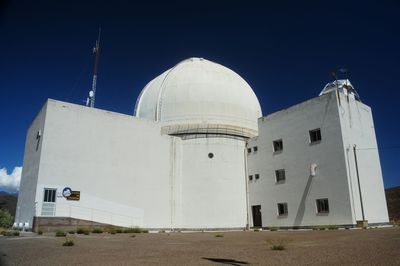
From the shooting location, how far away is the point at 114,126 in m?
23.5

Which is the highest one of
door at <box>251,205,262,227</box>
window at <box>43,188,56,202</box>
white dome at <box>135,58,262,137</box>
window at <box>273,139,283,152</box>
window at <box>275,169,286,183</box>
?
white dome at <box>135,58,262,137</box>

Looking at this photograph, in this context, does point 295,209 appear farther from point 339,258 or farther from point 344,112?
point 339,258

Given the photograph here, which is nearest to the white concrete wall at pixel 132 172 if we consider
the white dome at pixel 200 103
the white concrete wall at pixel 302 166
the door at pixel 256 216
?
the door at pixel 256 216

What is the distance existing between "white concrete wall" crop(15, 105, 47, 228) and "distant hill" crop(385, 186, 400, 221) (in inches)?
1417

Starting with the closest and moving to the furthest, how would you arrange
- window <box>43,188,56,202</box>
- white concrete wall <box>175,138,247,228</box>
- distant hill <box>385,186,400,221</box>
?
window <box>43,188,56,202</box> → white concrete wall <box>175,138,247,228</box> → distant hill <box>385,186,400,221</box>

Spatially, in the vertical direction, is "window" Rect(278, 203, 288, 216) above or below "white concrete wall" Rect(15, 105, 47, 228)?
below

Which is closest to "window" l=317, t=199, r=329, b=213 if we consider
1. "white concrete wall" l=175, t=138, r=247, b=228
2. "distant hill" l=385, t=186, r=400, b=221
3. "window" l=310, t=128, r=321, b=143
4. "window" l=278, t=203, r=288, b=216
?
"window" l=278, t=203, r=288, b=216

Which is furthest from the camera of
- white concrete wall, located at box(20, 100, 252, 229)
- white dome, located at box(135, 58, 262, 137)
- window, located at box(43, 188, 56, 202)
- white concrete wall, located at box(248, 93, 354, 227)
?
white dome, located at box(135, 58, 262, 137)

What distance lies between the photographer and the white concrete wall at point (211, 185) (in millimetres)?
24672

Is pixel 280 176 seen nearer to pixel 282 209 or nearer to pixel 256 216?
pixel 282 209

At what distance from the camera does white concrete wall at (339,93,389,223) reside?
2036 cm

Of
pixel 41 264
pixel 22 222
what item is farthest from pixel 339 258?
pixel 22 222

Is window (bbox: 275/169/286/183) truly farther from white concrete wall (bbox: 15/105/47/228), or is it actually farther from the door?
white concrete wall (bbox: 15/105/47/228)

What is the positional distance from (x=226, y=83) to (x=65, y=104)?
46.2ft
